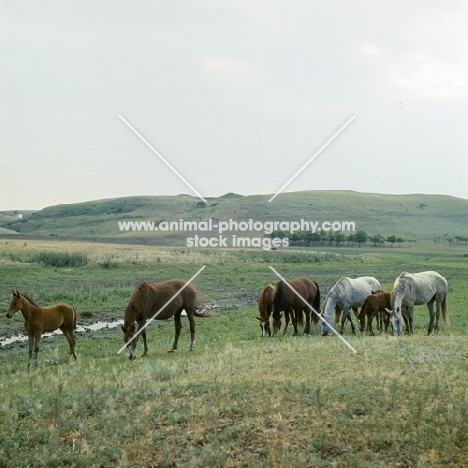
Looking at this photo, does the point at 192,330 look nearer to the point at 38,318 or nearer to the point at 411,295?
the point at 38,318

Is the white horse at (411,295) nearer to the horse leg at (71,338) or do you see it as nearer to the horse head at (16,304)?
the horse leg at (71,338)

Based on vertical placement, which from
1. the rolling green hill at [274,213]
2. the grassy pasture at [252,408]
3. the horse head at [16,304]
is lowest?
the grassy pasture at [252,408]

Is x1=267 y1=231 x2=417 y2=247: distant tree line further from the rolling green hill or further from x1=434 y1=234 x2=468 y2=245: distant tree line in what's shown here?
the rolling green hill

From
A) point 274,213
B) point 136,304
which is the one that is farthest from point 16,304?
point 274,213

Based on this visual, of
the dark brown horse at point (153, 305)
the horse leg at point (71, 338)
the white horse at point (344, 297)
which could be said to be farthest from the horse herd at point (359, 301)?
the horse leg at point (71, 338)

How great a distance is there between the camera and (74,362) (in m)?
13.8

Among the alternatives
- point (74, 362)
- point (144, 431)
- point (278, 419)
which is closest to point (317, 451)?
point (278, 419)

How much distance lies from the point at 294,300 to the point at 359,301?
7.36ft

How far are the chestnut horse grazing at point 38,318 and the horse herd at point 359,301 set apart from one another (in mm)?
5854

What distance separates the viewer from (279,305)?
17.6m

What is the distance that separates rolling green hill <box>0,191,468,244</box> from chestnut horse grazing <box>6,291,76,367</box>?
278 ft

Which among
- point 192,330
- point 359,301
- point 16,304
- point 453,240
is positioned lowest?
point 453,240

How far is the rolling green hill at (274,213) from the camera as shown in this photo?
125 m

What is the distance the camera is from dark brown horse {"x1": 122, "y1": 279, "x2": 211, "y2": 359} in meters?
14.3
